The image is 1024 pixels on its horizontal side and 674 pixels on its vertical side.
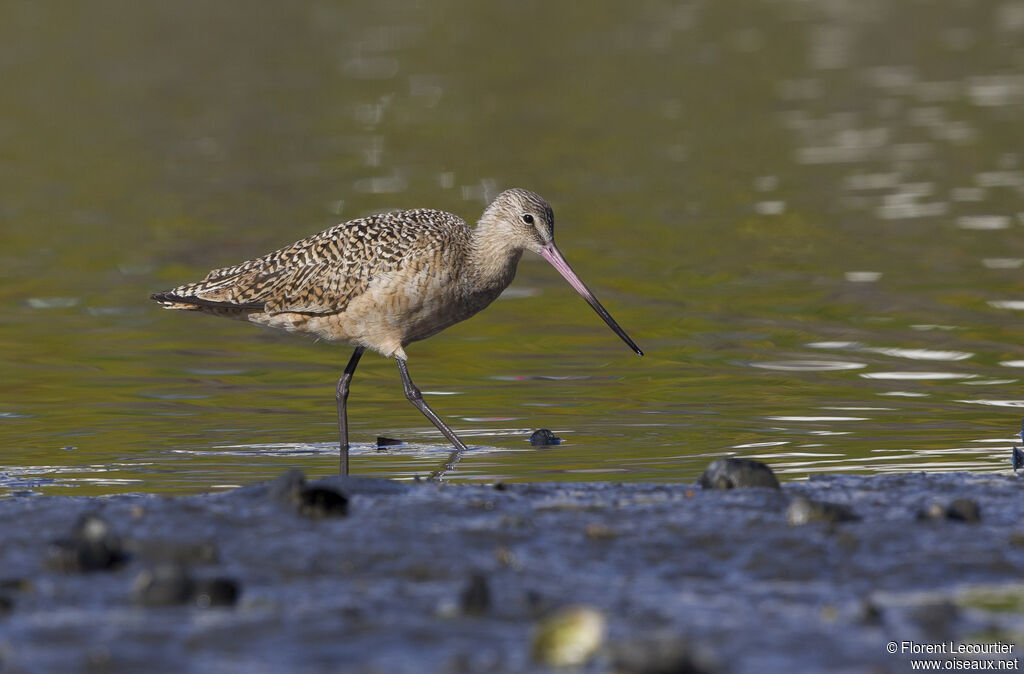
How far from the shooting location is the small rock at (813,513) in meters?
6.60

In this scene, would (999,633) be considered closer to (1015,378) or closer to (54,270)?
(1015,378)

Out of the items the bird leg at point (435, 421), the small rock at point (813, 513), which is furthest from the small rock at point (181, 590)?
the bird leg at point (435, 421)

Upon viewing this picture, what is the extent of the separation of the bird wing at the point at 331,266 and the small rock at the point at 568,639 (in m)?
4.90

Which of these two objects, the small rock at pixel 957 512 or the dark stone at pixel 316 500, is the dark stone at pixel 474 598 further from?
the small rock at pixel 957 512

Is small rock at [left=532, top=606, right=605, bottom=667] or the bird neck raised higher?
the bird neck

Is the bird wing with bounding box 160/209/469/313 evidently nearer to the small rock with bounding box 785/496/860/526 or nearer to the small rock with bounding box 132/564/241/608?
the small rock with bounding box 785/496/860/526

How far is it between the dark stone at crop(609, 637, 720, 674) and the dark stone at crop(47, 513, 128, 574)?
2.22m

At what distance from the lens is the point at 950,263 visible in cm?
1466

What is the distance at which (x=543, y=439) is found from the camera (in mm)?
9391

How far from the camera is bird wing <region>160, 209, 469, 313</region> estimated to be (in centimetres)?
991

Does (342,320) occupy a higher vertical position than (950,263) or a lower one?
lower

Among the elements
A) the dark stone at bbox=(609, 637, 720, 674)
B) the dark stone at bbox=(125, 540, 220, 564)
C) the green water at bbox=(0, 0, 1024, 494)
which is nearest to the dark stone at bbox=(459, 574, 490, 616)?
the dark stone at bbox=(609, 637, 720, 674)

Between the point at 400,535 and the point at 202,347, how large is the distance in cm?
677

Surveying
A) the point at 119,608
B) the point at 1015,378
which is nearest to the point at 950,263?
the point at 1015,378
